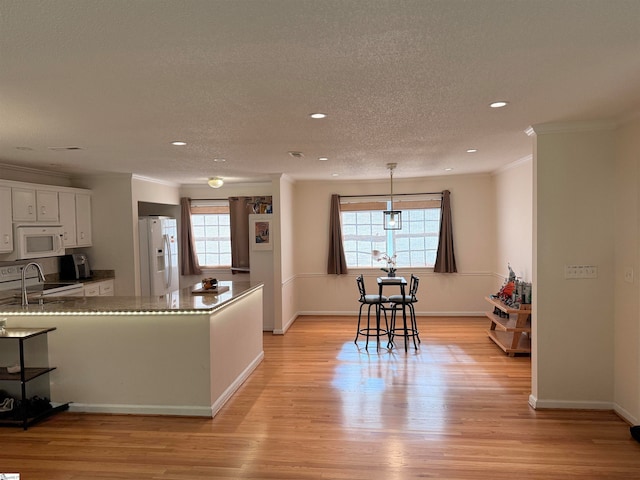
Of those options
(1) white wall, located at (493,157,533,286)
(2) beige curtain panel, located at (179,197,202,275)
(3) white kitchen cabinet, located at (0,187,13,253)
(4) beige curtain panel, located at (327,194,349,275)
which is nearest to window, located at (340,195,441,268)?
(4) beige curtain panel, located at (327,194,349,275)

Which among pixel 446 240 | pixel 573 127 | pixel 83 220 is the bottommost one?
pixel 446 240

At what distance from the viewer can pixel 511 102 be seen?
117 inches

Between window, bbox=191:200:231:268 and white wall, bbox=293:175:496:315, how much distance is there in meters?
1.33

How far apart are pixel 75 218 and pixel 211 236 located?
252cm

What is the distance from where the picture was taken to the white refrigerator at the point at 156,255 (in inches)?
255

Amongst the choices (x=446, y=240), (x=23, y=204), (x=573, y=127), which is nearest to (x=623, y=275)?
(x=573, y=127)

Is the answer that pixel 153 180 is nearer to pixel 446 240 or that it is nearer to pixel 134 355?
pixel 134 355

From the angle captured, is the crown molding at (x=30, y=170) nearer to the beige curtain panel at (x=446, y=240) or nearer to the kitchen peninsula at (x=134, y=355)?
the kitchen peninsula at (x=134, y=355)

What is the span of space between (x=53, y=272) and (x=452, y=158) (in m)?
5.72

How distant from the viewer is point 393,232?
795 cm

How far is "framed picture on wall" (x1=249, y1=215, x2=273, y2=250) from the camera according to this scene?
685cm

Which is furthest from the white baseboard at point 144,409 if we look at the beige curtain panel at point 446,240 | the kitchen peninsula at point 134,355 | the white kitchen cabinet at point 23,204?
the beige curtain panel at point 446,240

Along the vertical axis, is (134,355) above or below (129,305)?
below

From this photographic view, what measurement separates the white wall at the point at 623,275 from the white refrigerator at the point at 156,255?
5806 millimetres
